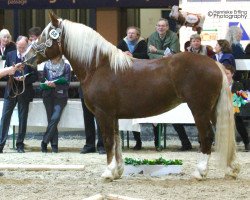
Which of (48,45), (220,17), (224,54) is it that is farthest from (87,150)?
(220,17)

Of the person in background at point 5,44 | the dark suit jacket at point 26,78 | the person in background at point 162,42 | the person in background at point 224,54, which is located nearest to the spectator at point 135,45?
the person in background at point 162,42

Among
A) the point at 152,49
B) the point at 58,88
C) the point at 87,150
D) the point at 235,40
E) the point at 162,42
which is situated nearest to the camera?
the point at 152,49

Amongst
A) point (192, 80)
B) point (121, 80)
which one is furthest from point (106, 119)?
point (192, 80)

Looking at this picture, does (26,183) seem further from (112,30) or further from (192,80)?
(112,30)

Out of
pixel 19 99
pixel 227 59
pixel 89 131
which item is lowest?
pixel 89 131

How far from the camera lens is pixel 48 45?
11.1 m

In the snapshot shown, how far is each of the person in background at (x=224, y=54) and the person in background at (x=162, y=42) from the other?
0.72 metres

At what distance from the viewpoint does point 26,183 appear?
10391mm

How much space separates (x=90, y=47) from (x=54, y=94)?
3.18 meters

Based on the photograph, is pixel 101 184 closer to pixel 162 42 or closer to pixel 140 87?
pixel 140 87

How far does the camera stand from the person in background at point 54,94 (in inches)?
544

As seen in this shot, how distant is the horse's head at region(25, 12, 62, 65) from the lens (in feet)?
36.1

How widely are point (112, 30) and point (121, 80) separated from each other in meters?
7.10

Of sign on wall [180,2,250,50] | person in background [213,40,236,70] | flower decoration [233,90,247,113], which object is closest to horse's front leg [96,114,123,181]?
flower decoration [233,90,247,113]
